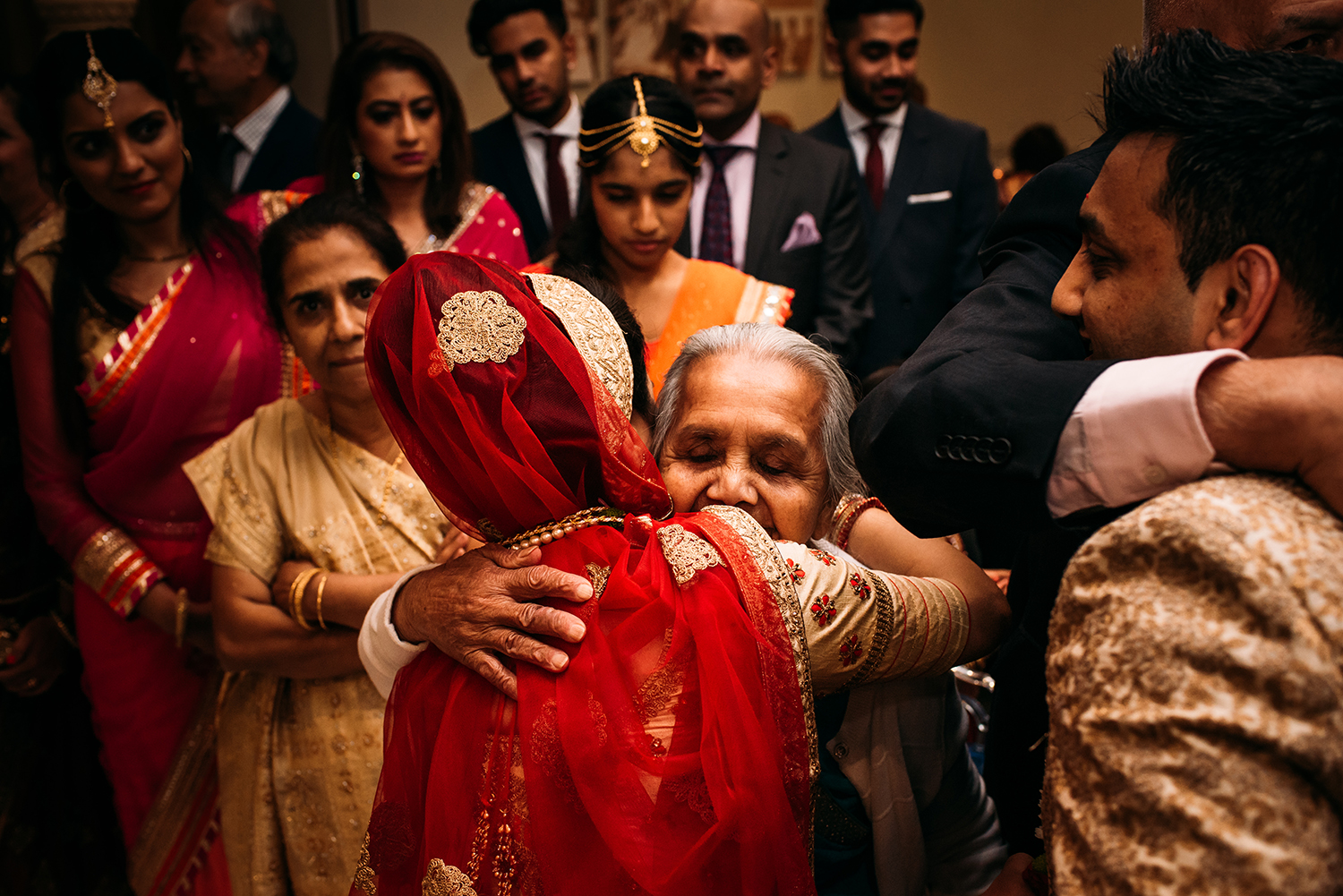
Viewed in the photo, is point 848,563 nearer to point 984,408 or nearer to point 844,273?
point 984,408

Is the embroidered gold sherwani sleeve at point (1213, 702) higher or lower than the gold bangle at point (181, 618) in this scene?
higher

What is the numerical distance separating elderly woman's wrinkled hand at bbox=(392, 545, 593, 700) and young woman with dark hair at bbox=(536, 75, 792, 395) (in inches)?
56.0

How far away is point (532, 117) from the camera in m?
3.95

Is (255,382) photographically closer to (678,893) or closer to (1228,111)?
(678,893)

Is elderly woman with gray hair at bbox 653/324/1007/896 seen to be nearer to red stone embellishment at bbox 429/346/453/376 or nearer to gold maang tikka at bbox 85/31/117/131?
red stone embellishment at bbox 429/346/453/376

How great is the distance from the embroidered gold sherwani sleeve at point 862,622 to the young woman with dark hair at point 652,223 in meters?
1.47

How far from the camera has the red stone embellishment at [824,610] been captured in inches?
48.8

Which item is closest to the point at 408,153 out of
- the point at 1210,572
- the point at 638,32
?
the point at 1210,572

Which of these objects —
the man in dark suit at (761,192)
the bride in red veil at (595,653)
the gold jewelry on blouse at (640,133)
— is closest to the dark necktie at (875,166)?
the man in dark suit at (761,192)

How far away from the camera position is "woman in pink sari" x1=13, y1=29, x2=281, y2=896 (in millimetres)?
2639

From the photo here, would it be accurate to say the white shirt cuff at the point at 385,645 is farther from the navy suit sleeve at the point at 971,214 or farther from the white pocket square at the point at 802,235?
the navy suit sleeve at the point at 971,214

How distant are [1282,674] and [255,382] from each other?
2527mm

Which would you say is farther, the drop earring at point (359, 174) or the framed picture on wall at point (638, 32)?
the framed picture on wall at point (638, 32)

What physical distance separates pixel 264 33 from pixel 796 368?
3693 mm
